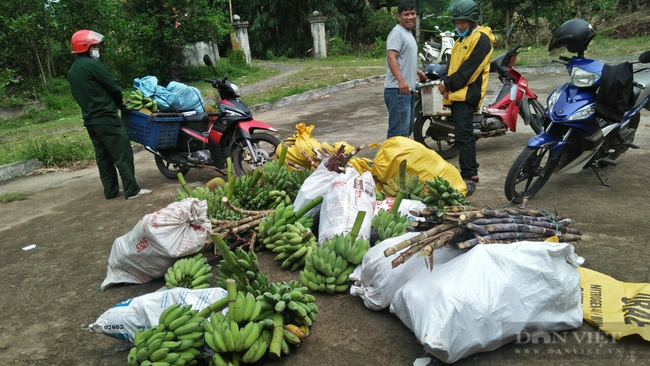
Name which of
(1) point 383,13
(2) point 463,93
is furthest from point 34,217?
(1) point 383,13

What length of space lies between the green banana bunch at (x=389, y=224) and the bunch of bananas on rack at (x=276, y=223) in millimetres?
570

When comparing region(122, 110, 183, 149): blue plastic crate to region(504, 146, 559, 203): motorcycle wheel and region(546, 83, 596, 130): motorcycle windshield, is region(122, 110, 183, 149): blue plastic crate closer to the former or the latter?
region(504, 146, 559, 203): motorcycle wheel

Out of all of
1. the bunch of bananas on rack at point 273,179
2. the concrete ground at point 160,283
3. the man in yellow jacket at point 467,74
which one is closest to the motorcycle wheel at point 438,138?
the concrete ground at point 160,283

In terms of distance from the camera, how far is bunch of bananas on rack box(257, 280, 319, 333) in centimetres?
254

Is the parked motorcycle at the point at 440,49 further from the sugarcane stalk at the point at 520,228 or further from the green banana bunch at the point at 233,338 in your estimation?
the green banana bunch at the point at 233,338

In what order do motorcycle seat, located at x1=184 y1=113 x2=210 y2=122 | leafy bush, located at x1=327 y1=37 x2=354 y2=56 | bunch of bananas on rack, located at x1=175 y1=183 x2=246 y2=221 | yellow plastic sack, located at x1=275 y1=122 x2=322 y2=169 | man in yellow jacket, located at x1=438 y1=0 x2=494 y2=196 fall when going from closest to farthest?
bunch of bananas on rack, located at x1=175 y1=183 x2=246 y2=221 < man in yellow jacket, located at x1=438 y1=0 x2=494 y2=196 < yellow plastic sack, located at x1=275 y1=122 x2=322 y2=169 < motorcycle seat, located at x1=184 y1=113 x2=210 y2=122 < leafy bush, located at x1=327 y1=37 x2=354 y2=56

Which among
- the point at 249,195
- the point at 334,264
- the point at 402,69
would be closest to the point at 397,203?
the point at 334,264

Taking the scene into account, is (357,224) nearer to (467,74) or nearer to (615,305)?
(615,305)

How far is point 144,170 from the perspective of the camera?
7.19 m

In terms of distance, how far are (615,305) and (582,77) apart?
2.46 meters

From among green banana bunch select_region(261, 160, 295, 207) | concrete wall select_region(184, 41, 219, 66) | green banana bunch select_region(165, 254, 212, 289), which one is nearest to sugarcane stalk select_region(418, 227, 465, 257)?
green banana bunch select_region(165, 254, 212, 289)

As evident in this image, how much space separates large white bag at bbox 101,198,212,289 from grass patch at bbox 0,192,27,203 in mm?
3649

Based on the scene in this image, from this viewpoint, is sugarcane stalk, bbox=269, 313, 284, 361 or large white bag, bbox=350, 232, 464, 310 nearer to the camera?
sugarcane stalk, bbox=269, 313, 284, 361

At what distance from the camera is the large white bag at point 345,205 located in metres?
3.49
